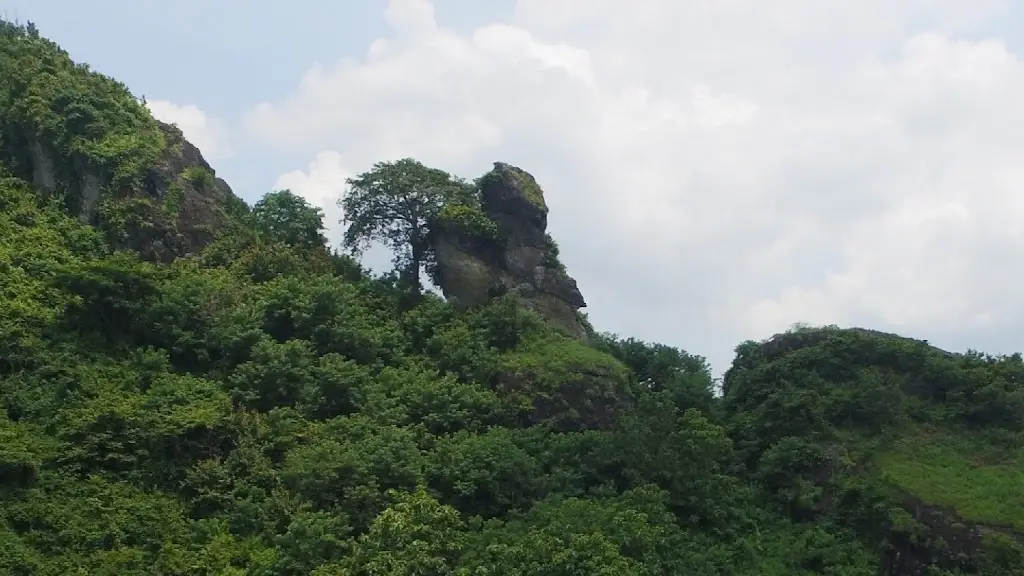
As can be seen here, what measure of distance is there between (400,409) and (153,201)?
448 inches

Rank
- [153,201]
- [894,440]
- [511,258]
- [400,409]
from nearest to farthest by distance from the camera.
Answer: [400,409], [894,440], [153,201], [511,258]

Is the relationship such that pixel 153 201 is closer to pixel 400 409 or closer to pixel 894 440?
pixel 400 409

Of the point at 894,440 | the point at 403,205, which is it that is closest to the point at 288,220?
the point at 403,205

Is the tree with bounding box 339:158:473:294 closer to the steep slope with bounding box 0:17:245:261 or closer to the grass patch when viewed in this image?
the steep slope with bounding box 0:17:245:261

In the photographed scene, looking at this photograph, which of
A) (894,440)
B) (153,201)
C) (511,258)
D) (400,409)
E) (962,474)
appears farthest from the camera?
(511,258)

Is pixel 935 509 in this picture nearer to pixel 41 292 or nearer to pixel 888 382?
pixel 888 382

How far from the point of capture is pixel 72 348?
22.0 metres

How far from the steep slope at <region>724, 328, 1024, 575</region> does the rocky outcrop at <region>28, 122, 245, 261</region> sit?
54.5ft

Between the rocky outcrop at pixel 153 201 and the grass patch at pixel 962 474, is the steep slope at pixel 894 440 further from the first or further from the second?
the rocky outcrop at pixel 153 201

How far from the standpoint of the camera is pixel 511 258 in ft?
96.6

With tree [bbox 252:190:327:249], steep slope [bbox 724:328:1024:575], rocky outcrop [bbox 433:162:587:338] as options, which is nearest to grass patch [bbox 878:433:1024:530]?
steep slope [bbox 724:328:1024:575]

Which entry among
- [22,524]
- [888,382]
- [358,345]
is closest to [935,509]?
[888,382]

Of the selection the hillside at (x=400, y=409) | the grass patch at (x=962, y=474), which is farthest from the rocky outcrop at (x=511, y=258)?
the grass patch at (x=962, y=474)

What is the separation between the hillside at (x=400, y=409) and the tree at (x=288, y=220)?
117 millimetres
